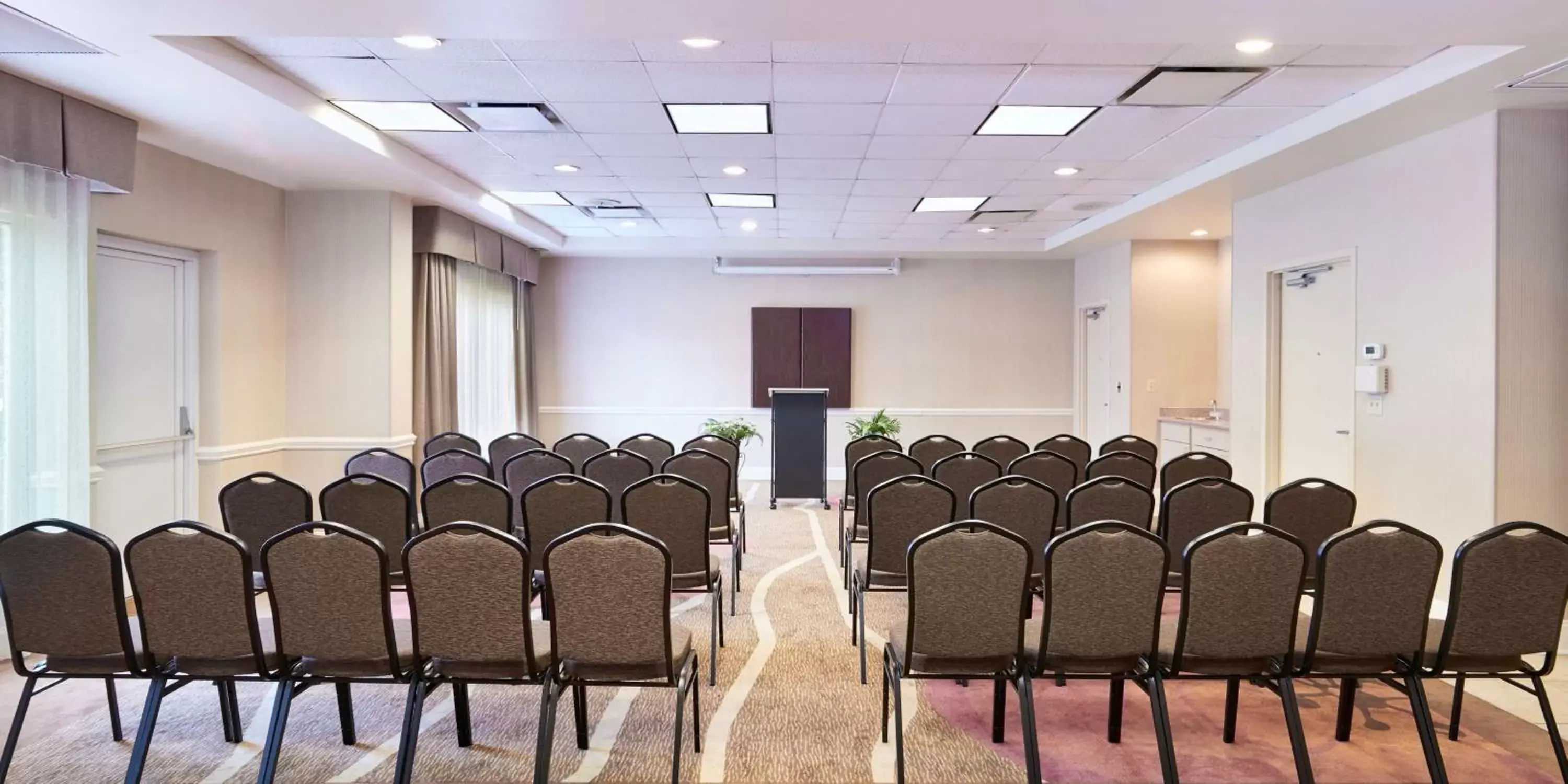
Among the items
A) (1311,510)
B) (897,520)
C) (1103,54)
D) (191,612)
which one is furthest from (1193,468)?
(191,612)

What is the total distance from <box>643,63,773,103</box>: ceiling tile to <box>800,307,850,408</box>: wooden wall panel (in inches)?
236

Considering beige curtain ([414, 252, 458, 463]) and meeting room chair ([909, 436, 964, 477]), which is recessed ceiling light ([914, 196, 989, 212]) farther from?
beige curtain ([414, 252, 458, 463])

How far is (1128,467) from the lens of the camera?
4.82 meters

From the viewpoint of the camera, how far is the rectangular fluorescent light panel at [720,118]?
4750mm

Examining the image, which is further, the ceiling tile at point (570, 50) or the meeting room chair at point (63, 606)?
the ceiling tile at point (570, 50)

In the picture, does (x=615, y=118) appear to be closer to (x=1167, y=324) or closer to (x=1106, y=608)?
(x=1106, y=608)

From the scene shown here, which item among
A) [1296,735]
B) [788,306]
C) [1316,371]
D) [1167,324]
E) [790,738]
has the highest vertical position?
[788,306]

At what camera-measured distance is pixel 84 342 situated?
439 cm

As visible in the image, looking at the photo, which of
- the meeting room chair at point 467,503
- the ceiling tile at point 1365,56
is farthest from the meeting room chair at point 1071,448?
the meeting room chair at point 467,503

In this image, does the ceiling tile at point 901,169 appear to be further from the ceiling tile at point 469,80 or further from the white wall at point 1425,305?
the white wall at point 1425,305

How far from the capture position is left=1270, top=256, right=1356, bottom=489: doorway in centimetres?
544

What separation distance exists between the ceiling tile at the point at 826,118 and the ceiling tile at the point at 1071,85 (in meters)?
0.79

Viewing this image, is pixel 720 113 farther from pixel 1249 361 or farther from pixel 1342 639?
pixel 1249 361

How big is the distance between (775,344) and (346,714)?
7.90 m
